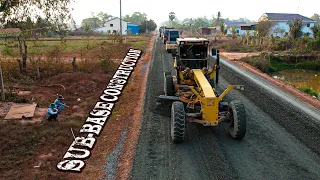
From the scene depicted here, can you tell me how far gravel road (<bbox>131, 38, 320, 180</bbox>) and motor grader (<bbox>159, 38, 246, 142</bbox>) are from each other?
0.55 meters

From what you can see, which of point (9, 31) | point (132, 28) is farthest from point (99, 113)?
point (132, 28)

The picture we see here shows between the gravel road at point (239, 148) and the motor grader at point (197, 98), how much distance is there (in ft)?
1.79

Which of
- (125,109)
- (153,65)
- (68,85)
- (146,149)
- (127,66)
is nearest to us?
(146,149)

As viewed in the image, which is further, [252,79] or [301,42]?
[301,42]

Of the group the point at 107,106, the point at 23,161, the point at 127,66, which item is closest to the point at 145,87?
the point at 107,106

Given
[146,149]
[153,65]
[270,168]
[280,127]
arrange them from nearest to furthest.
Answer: [270,168] → [146,149] → [280,127] → [153,65]

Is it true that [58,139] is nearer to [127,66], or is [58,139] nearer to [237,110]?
[237,110]

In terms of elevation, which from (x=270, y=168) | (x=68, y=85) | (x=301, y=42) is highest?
(x=301, y=42)

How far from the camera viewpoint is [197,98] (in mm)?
9328

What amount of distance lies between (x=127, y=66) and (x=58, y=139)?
12.9 m

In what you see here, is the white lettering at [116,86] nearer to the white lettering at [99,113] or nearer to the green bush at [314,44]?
the white lettering at [99,113]

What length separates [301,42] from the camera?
105ft

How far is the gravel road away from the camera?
23.1 ft

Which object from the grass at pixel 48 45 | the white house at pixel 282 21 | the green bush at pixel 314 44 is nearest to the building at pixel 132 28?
the white house at pixel 282 21
